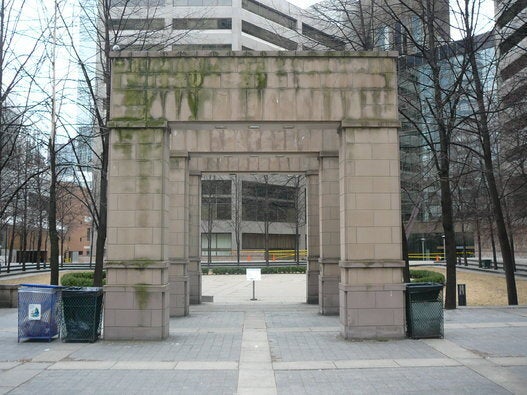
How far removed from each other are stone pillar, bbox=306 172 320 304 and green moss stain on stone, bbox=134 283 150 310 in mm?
8610

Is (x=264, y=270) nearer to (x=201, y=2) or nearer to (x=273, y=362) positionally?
(x=201, y=2)

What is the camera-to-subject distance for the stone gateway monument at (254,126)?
10.9 metres

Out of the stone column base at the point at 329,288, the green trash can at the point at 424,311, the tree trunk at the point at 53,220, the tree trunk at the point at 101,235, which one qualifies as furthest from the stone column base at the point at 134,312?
the tree trunk at the point at 101,235

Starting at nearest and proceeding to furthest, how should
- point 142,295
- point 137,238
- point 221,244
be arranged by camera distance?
point 142,295 < point 137,238 < point 221,244

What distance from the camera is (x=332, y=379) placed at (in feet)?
25.3

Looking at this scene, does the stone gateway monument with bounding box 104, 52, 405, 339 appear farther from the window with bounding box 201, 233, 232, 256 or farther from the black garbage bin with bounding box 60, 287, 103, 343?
the window with bounding box 201, 233, 232, 256

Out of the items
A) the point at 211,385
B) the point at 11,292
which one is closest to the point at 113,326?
the point at 211,385

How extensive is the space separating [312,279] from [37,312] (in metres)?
10.2

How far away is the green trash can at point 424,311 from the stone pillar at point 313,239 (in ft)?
24.3

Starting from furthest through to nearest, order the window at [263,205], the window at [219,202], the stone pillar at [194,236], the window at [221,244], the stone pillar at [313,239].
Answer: the window at [221,244] < the window at [263,205] < the window at [219,202] < the stone pillar at [194,236] < the stone pillar at [313,239]

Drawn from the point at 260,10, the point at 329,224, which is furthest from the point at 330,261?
the point at 260,10

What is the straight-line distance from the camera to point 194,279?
61.8ft

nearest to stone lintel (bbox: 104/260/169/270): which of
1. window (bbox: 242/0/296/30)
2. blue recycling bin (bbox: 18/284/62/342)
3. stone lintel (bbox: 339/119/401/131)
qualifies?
blue recycling bin (bbox: 18/284/62/342)

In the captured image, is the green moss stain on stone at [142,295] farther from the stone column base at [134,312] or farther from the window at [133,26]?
the window at [133,26]
